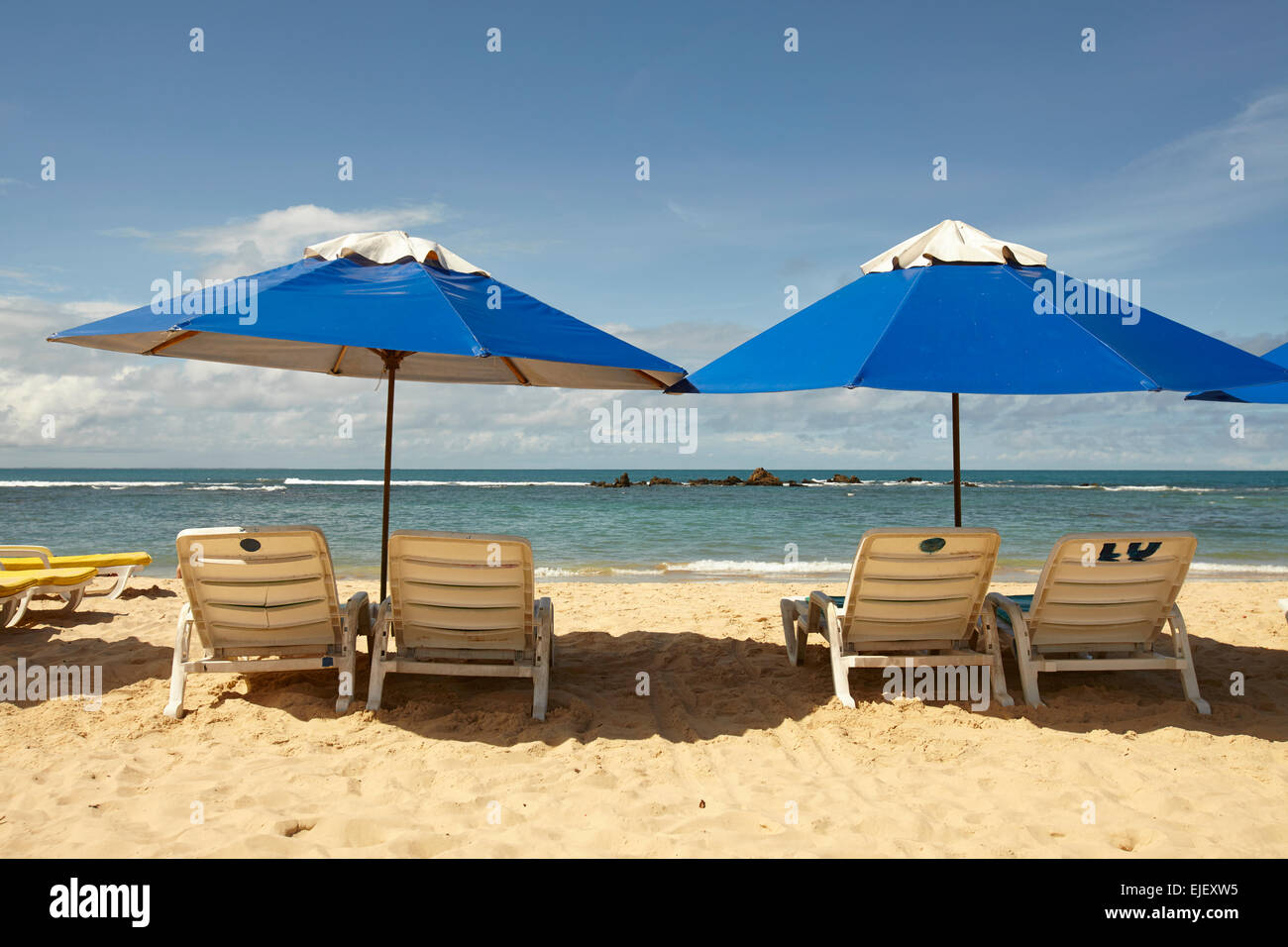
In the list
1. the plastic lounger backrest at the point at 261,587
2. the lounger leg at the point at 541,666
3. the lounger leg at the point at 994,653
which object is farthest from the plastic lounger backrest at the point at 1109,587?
the plastic lounger backrest at the point at 261,587

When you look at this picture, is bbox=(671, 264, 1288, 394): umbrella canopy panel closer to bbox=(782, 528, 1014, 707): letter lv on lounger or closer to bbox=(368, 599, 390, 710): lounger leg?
bbox=(782, 528, 1014, 707): letter lv on lounger

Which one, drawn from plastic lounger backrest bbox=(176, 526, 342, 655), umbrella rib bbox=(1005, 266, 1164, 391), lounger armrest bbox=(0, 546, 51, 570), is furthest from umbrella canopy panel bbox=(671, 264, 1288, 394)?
lounger armrest bbox=(0, 546, 51, 570)

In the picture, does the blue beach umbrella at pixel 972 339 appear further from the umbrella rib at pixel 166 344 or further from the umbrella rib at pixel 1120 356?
the umbrella rib at pixel 166 344

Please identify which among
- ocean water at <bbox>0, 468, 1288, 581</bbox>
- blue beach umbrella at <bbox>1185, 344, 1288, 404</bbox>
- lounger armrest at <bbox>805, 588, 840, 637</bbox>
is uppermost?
blue beach umbrella at <bbox>1185, 344, 1288, 404</bbox>

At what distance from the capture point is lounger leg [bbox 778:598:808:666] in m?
4.62

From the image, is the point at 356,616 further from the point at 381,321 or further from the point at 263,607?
the point at 381,321

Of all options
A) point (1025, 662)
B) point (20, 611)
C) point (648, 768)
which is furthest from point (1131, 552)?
point (20, 611)

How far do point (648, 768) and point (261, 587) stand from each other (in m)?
2.06

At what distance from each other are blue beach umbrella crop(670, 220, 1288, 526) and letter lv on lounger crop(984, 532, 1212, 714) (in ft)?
2.85
